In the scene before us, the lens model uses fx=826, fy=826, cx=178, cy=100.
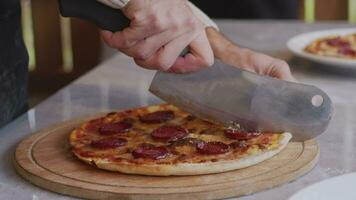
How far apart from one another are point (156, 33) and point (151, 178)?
0.63ft

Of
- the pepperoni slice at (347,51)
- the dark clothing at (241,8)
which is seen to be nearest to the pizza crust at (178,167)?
the pepperoni slice at (347,51)

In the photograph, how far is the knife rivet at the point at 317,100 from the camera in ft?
3.81

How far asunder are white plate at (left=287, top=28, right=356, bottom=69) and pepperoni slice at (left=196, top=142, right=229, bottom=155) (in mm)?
537

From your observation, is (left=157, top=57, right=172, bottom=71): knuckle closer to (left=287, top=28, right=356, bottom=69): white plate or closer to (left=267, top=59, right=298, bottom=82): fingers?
(left=267, top=59, right=298, bottom=82): fingers

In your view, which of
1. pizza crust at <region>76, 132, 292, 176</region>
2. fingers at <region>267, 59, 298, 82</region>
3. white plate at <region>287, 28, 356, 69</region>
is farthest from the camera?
white plate at <region>287, 28, 356, 69</region>

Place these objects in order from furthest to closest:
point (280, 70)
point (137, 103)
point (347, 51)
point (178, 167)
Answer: point (347, 51), point (137, 103), point (280, 70), point (178, 167)

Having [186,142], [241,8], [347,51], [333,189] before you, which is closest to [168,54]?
[186,142]

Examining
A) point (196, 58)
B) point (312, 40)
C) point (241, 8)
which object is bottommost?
point (241, 8)

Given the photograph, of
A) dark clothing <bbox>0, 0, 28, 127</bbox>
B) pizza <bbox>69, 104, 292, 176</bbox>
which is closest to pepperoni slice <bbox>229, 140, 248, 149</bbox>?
pizza <bbox>69, 104, 292, 176</bbox>

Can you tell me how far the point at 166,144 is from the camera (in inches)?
45.4

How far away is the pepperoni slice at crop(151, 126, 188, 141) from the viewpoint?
117cm

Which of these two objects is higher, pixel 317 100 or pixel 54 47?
pixel 317 100

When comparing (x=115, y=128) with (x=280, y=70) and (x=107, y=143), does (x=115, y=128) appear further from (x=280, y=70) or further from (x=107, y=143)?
(x=280, y=70)

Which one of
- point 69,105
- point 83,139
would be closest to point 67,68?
point 69,105
